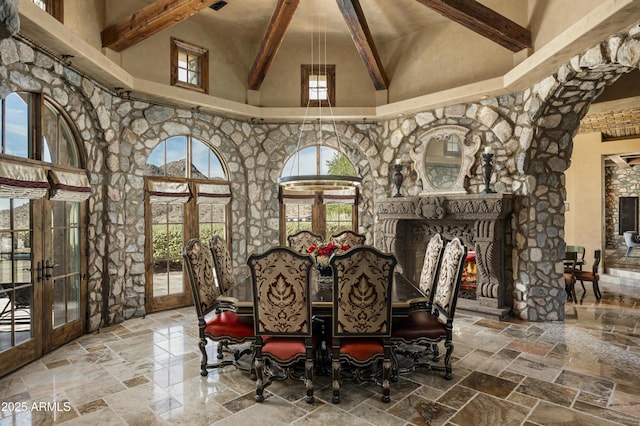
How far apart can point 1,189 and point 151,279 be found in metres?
2.61

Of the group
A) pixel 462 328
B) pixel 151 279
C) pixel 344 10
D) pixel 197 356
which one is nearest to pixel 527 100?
pixel 344 10

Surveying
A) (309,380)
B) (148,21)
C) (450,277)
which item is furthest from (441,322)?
(148,21)

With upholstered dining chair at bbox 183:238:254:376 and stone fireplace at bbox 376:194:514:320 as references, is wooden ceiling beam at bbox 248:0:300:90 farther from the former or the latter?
upholstered dining chair at bbox 183:238:254:376

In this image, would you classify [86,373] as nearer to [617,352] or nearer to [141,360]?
[141,360]

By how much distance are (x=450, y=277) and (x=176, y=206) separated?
425 centimetres

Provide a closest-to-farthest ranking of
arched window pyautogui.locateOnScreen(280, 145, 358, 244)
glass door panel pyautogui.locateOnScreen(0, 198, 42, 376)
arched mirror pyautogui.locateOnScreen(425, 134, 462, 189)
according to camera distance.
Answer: glass door panel pyautogui.locateOnScreen(0, 198, 42, 376)
arched mirror pyautogui.locateOnScreen(425, 134, 462, 189)
arched window pyautogui.locateOnScreen(280, 145, 358, 244)

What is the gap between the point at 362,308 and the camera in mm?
2750

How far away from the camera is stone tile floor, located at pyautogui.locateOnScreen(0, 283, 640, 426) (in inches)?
104

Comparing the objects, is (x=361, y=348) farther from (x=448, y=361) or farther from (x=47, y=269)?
(x=47, y=269)

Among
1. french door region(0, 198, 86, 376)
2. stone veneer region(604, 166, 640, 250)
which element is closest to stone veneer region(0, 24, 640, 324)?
french door region(0, 198, 86, 376)

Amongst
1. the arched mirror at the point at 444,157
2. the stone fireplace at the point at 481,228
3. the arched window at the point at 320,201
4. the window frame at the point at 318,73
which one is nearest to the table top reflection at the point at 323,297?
the stone fireplace at the point at 481,228

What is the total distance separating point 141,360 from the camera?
3668mm

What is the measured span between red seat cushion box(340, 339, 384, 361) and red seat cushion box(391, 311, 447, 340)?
30 cm

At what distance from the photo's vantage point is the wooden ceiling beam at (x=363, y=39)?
4.52 metres
